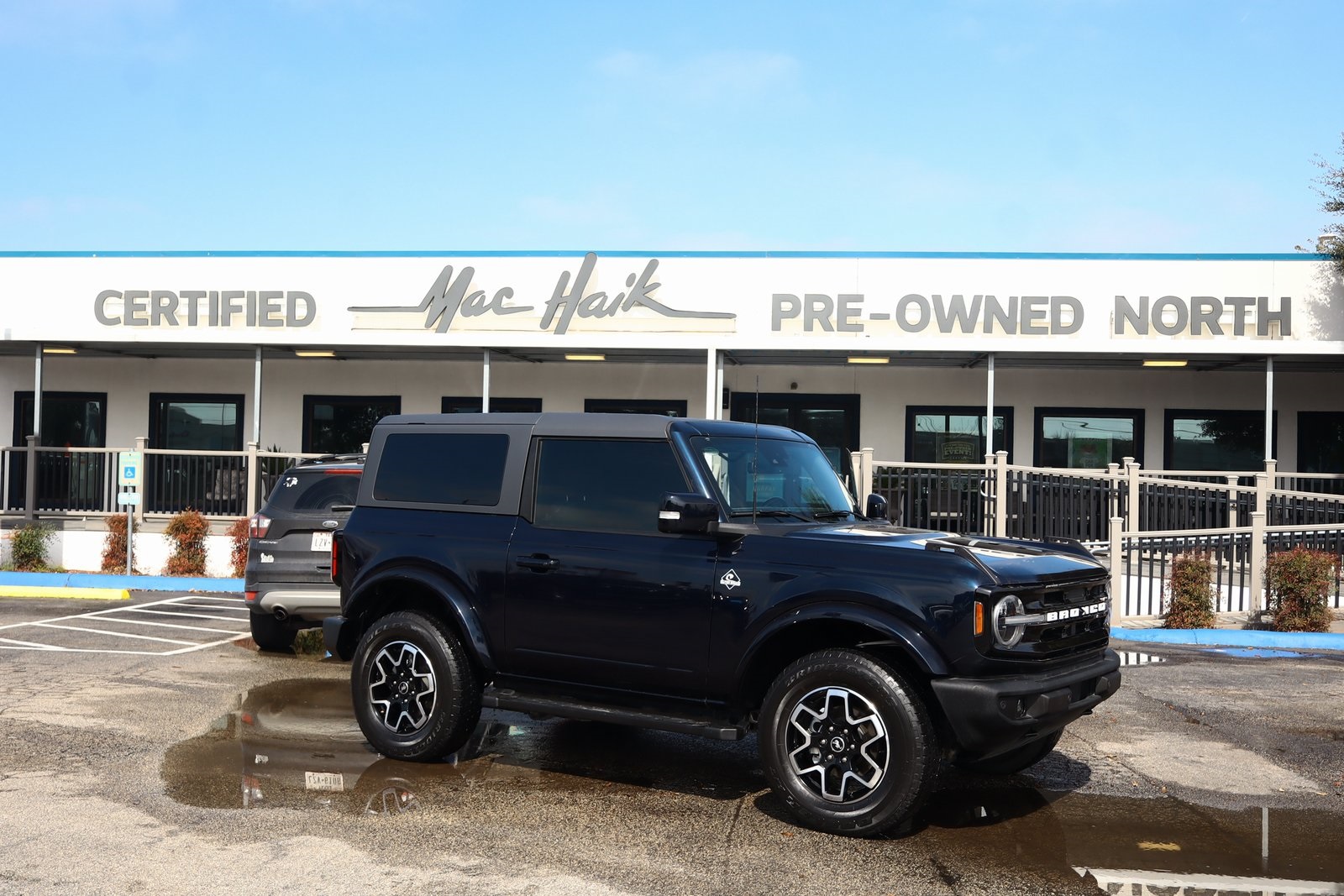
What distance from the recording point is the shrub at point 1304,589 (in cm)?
1267

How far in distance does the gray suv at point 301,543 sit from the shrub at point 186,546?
745 cm

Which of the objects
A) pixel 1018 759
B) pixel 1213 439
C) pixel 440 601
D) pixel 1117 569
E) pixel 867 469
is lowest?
pixel 1018 759

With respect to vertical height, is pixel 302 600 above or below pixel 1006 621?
below

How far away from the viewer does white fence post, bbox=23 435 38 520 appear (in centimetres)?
1830

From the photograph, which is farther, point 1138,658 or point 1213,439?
point 1213,439

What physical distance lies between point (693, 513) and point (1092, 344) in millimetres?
13843

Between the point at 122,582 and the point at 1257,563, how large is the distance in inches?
566

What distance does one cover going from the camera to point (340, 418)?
22.5 meters

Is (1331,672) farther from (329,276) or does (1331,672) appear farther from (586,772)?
(329,276)

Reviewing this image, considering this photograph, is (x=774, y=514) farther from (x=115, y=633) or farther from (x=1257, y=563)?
(x=1257, y=563)

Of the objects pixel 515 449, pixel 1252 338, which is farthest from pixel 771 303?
pixel 515 449

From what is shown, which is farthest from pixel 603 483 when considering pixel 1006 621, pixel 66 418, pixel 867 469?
pixel 66 418

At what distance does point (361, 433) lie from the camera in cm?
2231

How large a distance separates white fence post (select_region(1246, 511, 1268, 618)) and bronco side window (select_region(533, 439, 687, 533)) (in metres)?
9.37
